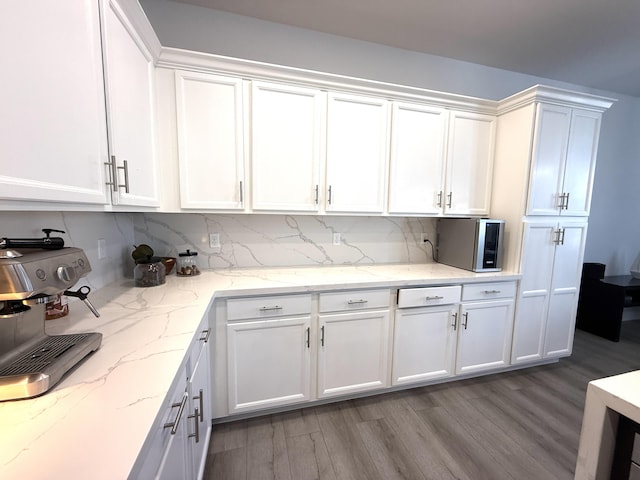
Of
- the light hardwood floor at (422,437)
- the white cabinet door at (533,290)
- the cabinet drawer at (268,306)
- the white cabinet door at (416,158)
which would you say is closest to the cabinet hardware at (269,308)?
the cabinet drawer at (268,306)

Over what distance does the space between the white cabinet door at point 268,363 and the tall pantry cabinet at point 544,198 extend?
6.00 feet

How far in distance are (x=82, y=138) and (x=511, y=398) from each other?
294 cm

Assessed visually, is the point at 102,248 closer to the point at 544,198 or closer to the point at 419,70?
the point at 419,70

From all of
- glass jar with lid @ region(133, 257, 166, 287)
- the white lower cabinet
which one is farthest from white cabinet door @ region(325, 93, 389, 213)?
the white lower cabinet

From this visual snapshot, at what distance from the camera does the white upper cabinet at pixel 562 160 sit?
2141mm

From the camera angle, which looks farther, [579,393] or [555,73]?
[555,73]

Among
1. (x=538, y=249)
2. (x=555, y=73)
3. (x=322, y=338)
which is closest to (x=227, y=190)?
(x=322, y=338)

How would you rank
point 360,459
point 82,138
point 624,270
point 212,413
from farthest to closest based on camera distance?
1. point 624,270
2. point 212,413
3. point 360,459
4. point 82,138

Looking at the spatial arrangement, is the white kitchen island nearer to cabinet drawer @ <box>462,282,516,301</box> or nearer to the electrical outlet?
cabinet drawer @ <box>462,282,516,301</box>

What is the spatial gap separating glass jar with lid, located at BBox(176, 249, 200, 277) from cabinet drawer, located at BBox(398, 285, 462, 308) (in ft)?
4.78

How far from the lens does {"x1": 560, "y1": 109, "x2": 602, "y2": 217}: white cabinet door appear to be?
87.7 inches

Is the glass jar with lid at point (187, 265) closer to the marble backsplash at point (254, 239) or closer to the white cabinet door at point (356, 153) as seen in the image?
the marble backsplash at point (254, 239)

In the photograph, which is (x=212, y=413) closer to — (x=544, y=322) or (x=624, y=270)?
(x=544, y=322)

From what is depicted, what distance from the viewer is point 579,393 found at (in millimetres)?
2139
